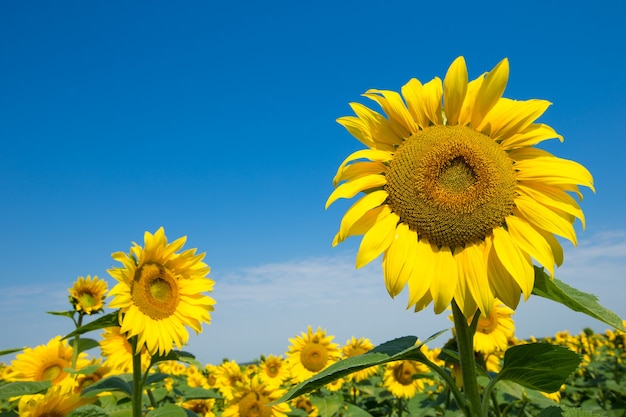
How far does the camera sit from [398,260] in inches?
90.7

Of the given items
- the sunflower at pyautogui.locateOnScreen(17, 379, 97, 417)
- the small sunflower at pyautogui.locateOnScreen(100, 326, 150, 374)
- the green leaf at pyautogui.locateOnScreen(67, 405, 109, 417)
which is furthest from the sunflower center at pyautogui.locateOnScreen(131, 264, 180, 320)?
the green leaf at pyautogui.locateOnScreen(67, 405, 109, 417)

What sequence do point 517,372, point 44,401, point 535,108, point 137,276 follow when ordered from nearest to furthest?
point 517,372, point 535,108, point 44,401, point 137,276

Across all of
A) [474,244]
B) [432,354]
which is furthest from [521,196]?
[432,354]

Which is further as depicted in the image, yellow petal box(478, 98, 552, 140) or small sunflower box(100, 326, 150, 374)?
small sunflower box(100, 326, 150, 374)

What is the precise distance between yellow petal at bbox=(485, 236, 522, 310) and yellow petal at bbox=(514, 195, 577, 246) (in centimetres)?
25

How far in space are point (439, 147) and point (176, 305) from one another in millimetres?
3255

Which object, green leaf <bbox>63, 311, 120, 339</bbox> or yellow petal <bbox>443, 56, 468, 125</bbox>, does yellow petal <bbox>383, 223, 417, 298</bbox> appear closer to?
yellow petal <bbox>443, 56, 468, 125</bbox>

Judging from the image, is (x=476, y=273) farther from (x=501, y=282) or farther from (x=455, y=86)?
(x=455, y=86)

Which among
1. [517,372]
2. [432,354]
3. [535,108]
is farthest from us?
[432,354]

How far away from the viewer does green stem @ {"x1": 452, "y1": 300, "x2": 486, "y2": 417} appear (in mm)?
2162

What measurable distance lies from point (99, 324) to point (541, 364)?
315cm

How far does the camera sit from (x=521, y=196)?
2.48 metres

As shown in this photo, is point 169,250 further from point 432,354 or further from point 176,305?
point 432,354

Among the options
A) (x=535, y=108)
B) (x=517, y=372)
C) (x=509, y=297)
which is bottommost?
(x=517, y=372)
